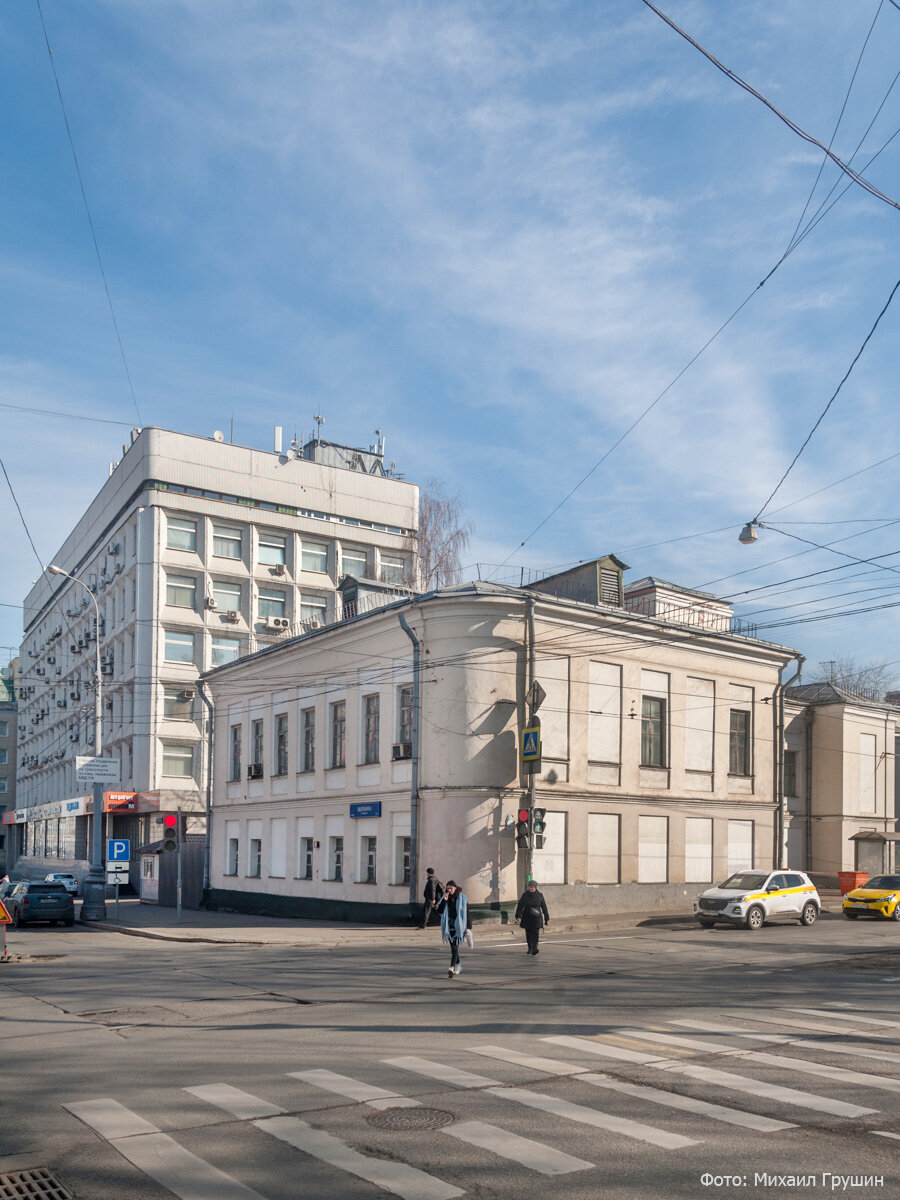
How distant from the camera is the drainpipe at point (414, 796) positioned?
3000cm

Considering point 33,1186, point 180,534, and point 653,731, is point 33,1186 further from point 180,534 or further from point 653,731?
point 180,534

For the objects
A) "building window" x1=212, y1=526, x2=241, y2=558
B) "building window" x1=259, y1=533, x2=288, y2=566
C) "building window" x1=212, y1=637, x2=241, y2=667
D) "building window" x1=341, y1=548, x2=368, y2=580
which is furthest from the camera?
"building window" x1=341, y1=548, x2=368, y2=580

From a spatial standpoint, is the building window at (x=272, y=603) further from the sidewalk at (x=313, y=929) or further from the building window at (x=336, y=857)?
the building window at (x=336, y=857)

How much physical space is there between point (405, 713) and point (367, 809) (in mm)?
3274

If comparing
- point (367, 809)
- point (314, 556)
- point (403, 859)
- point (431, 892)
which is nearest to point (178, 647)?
point (314, 556)

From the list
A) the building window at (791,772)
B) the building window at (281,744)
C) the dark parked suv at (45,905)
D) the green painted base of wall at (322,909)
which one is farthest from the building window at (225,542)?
the building window at (791,772)

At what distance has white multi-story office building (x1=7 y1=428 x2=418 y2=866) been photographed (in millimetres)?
54438

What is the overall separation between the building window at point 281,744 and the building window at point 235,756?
10.9 ft

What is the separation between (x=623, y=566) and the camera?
120ft

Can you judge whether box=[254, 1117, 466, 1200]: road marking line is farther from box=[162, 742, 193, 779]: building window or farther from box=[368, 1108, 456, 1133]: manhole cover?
box=[162, 742, 193, 779]: building window

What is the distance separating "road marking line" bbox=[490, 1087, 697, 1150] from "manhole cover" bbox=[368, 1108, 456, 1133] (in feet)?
2.42

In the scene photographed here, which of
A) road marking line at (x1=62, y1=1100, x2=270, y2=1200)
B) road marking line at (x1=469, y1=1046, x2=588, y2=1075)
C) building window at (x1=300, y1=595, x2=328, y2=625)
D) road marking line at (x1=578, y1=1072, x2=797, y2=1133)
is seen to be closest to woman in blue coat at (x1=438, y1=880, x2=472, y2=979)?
road marking line at (x1=469, y1=1046, x2=588, y2=1075)

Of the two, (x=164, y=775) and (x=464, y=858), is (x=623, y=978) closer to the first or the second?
(x=464, y=858)

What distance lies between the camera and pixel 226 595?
2251 inches
